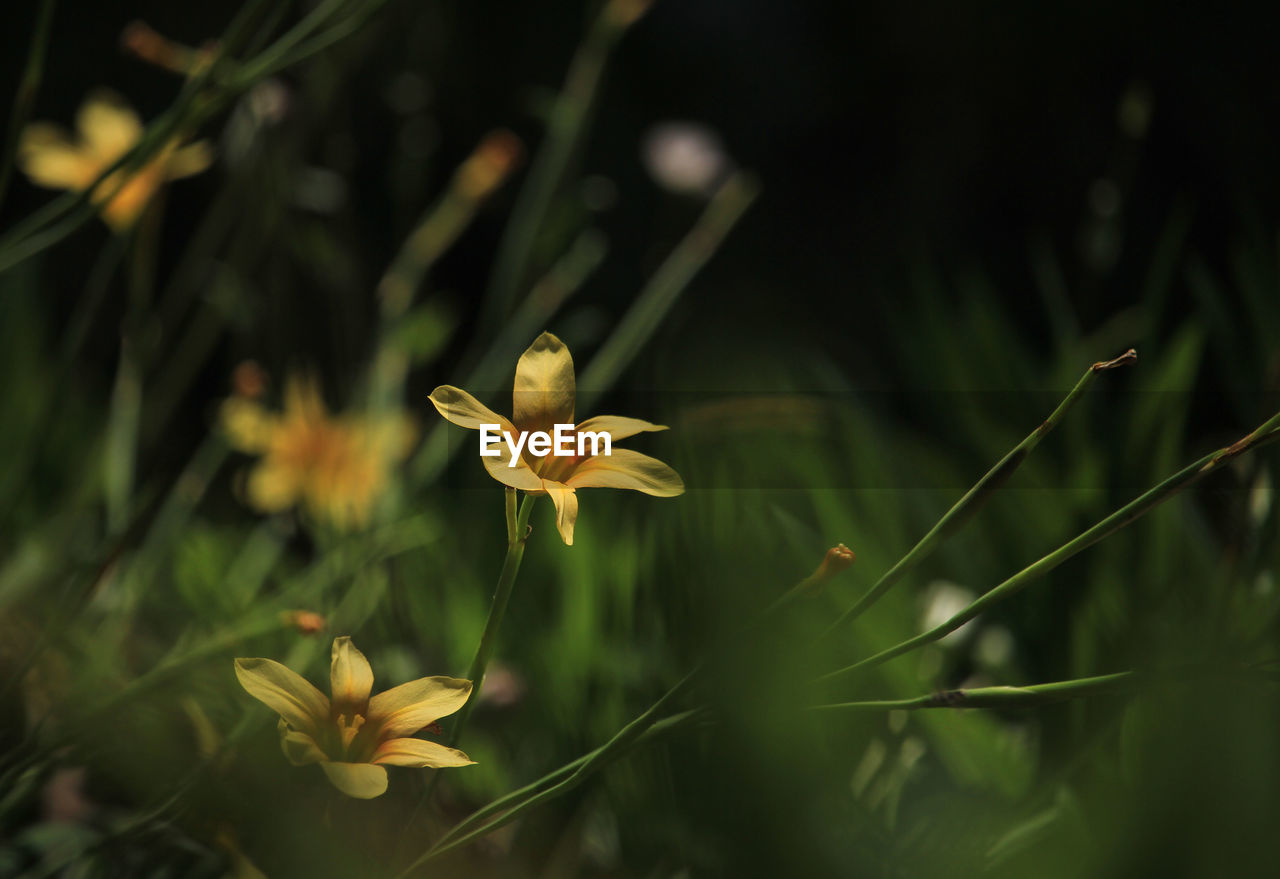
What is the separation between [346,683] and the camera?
0.14 m

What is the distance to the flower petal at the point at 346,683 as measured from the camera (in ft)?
0.45

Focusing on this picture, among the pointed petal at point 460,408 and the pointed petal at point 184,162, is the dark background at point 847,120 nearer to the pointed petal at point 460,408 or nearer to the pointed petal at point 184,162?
the pointed petal at point 184,162

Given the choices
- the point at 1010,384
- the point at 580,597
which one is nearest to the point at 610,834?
the point at 580,597

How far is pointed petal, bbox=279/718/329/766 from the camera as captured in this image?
0.39ft

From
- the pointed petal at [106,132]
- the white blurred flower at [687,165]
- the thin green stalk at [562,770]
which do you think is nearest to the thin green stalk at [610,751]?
the thin green stalk at [562,770]

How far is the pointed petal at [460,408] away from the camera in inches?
4.9

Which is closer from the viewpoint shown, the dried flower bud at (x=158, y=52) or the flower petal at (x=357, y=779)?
the flower petal at (x=357, y=779)

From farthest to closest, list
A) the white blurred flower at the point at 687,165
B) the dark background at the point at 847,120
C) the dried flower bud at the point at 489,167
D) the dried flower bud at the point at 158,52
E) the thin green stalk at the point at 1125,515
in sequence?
1. the dark background at the point at 847,120
2. the white blurred flower at the point at 687,165
3. the dried flower bud at the point at 489,167
4. the dried flower bud at the point at 158,52
5. the thin green stalk at the point at 1125,515

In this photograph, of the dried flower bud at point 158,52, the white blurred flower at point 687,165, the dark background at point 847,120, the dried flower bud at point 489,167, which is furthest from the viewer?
the dark background at point 847,120

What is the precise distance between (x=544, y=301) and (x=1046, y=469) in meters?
0.18

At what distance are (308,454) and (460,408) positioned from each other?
252mm

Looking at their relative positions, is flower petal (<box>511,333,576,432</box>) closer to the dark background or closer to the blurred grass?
the blurred grass

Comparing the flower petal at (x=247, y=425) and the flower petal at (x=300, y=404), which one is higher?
the flower petal at (x=300, y=404)

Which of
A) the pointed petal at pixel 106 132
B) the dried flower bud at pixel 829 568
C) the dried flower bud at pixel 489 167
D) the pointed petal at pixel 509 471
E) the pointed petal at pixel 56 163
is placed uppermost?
the dried flower bud at pixel 489 167
